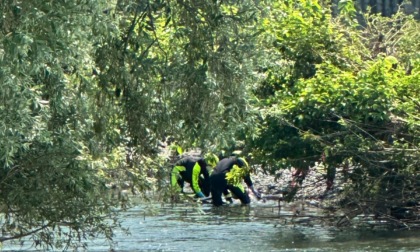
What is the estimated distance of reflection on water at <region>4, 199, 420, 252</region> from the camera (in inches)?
571

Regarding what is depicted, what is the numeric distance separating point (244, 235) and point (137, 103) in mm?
7673

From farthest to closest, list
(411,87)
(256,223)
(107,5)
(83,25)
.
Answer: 1. (256,223)
2. (411,87)
3. (107,5)
4. (83,25)

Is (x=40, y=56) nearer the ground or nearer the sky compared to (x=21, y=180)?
nearer the sky

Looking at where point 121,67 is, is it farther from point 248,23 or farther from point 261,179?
point 261,179

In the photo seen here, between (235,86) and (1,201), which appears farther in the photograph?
(1,201)

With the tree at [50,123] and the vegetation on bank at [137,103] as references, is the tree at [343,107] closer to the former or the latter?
the vegetation on bank at [137,103]

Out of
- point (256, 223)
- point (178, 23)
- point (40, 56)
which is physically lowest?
point (256, 223)

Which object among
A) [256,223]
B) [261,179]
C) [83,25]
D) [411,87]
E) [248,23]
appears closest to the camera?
[83,25]

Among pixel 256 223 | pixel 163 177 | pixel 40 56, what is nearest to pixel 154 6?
pixel 40 56

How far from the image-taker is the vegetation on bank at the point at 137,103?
6746 mm

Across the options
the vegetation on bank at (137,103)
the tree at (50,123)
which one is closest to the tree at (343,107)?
the vegetation on bank at (137,103)

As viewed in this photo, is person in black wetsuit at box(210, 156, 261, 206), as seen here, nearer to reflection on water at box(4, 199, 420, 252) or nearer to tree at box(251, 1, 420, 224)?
reflection on water at box(4, 199, 420, 252)

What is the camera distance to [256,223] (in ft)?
57.5

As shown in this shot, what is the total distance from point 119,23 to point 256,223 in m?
9.85
